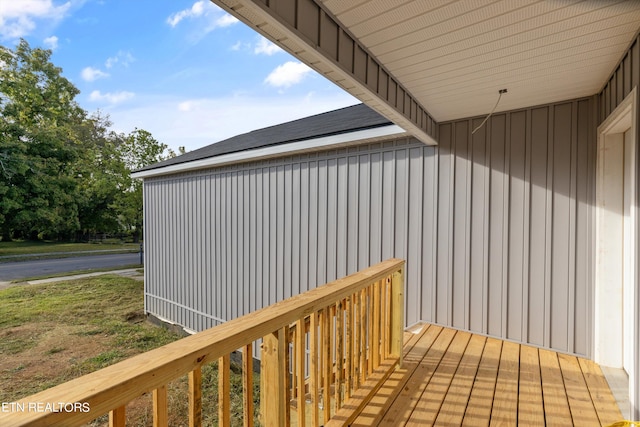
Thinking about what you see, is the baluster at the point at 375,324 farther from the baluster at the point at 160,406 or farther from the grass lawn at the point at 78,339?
the grass lawn at the point at 78,339

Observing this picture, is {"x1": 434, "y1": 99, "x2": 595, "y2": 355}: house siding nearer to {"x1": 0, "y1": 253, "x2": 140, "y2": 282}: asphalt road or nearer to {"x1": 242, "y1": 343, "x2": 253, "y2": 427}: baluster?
{"x1": 242, "y1": 343, "x2": 253, "y2": 427}: baluster

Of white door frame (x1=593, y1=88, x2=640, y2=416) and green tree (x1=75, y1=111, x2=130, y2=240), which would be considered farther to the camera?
green tree (x1=75, y1=111, x2=130, y2=240)

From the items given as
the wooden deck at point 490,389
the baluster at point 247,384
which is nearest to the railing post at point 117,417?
the baluster at point 247,384

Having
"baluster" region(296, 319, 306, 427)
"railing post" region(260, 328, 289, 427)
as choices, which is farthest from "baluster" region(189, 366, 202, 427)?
"baluster" region(296, 319, 306, 427)

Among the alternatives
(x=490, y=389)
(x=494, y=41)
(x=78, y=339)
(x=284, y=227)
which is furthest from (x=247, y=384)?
(x=78, y=339)

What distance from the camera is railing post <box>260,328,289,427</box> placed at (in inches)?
53.1

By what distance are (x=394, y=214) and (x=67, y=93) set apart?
28.6 meters

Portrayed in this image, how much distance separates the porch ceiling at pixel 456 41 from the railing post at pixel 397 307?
1301 mm

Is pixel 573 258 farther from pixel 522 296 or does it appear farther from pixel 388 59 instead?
pixel 388 59

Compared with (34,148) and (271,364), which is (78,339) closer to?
(271,364)

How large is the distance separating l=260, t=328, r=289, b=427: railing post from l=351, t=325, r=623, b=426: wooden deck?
763 millimetres

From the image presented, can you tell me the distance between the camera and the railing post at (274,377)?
1348 millimetres

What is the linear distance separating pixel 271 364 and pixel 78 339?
7028 millimetres

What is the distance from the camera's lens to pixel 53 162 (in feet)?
58.5
